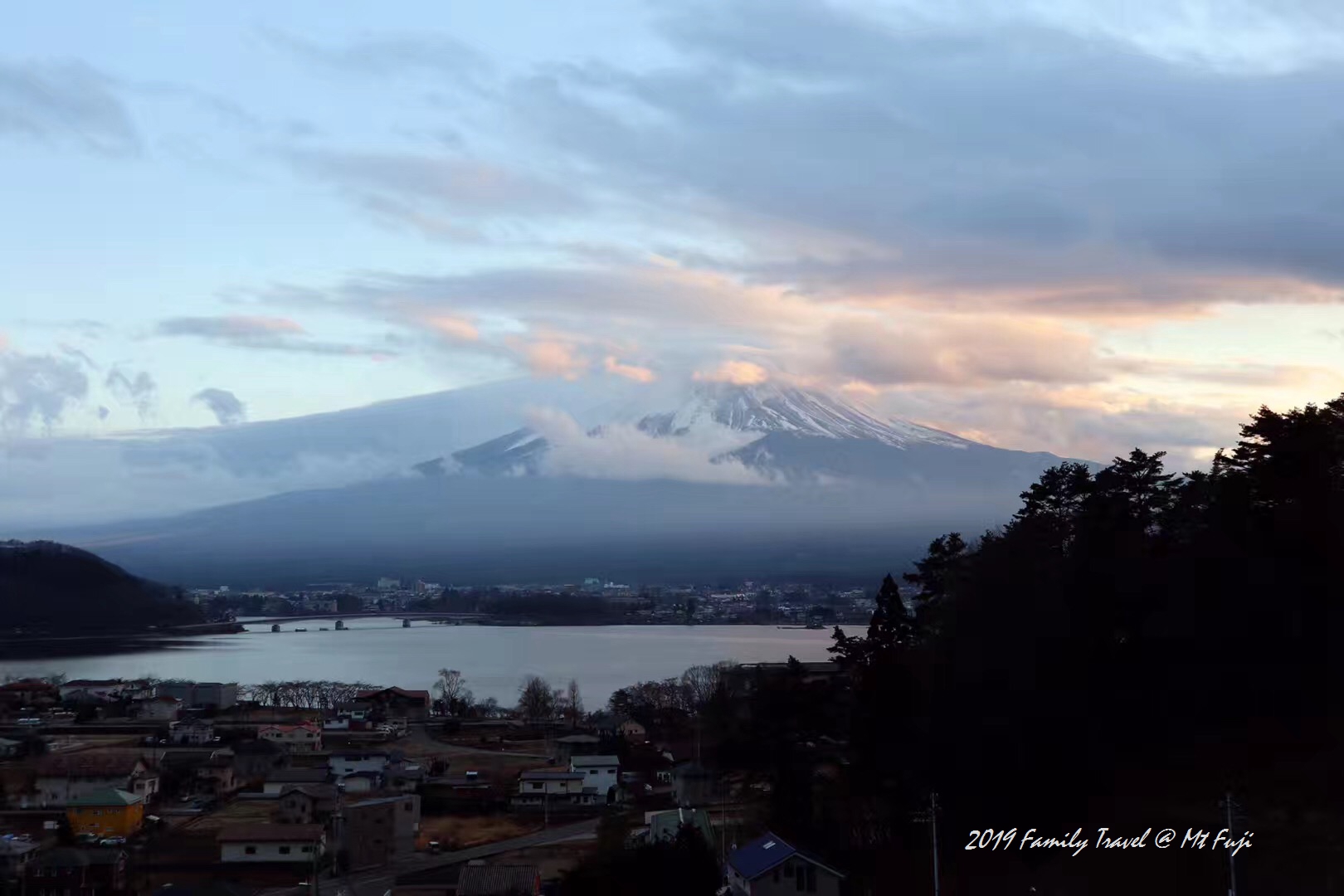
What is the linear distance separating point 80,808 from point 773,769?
6.11 meters

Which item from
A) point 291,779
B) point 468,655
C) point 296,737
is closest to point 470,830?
point 291,779

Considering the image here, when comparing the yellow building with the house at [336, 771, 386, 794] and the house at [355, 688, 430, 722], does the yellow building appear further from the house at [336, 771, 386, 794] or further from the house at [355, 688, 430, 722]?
the house at [355, 688, 430, 722]

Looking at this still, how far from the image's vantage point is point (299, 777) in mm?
13039

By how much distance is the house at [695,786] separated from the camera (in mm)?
11508

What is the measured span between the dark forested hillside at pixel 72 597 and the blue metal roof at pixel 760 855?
37195 millimetres

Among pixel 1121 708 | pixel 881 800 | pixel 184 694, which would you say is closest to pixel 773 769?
pixel 881 800

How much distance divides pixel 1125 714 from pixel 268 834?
5.99 meters

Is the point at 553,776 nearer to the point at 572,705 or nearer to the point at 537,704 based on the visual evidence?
the point at 537,704

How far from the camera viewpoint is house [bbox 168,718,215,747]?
17.3 meters

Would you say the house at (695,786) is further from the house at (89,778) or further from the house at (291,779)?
the house at (89,778)

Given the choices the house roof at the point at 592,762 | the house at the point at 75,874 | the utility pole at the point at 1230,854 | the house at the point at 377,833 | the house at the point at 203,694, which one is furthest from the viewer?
the house at the point at 203,694

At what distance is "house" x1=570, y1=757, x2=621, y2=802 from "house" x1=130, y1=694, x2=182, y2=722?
9.07 metres

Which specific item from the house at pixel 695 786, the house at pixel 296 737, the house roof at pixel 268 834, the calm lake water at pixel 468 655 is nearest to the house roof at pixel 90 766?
the house at pixel 296 737

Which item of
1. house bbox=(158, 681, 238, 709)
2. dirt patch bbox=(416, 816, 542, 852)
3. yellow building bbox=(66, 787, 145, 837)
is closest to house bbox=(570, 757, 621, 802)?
dirt patch bbox=(416, 816, 542, 852)
